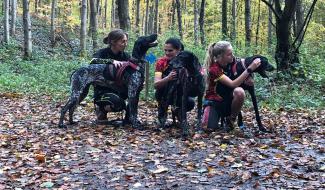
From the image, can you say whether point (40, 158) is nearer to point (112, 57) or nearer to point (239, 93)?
point (112, 57)

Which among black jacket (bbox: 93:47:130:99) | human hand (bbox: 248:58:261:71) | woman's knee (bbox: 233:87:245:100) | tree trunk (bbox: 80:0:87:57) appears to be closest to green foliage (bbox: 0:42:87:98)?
tree trunk (bbox: 80:0:87:57)

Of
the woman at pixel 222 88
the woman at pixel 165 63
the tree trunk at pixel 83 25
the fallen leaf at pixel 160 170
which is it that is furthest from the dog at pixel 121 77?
the tree trunk at pixel 83 25

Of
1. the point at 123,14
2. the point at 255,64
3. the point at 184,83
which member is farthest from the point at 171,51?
the point at 123,14

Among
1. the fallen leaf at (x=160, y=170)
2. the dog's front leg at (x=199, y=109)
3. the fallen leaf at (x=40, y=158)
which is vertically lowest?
the fallen leaf at (x=40, y=158)

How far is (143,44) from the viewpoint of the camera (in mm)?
6820

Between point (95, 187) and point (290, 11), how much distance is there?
975 cm

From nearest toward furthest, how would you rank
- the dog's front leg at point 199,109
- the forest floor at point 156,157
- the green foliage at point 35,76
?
1. the forest floor at point 156,157
2. the dog's front leg at point 199,109
3. the green foliage at point 35,76

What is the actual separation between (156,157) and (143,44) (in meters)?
2.21

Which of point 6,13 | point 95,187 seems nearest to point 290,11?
point 95,187

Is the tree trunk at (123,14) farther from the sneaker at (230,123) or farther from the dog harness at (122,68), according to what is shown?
the sneaker at (230,123)

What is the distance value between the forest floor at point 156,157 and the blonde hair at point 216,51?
1.14 m

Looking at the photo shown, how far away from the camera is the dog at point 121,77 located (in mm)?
6980

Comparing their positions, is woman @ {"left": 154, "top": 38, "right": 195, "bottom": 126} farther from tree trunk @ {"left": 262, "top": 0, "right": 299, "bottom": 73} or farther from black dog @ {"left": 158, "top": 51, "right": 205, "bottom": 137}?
tree trunk @ {"left": 262, "top": 0, "right": 299, "bottom": 73}

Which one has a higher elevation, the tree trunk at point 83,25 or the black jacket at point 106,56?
the tree trunk at point 83,25
